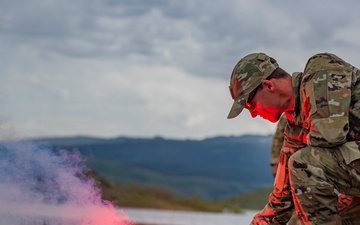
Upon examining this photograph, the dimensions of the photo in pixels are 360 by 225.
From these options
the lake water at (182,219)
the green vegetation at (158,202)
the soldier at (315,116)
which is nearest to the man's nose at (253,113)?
the soldier at (315,116)

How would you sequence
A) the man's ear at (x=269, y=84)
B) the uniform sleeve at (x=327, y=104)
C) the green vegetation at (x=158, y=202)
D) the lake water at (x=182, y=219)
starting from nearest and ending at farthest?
1. the uniform sleeve at (x=327, y=104)
2. the man's ear at (x=269, y=84)
3. the lake water at (x=182, y=219)
4. the green vegetation at (x=158, y=202)

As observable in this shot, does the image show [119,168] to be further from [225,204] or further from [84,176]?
[84,176]

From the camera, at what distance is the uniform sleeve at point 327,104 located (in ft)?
23.1

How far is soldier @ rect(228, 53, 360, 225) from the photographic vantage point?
7086mm

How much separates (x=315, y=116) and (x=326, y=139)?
223 mm

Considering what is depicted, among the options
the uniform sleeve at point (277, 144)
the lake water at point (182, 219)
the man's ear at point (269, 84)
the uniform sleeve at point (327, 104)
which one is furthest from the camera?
the lake water at point (182, 219)

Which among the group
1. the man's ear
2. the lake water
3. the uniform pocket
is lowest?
the uniform pocket

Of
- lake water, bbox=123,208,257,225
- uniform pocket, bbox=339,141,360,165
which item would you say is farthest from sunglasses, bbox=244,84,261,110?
lake water, bbox=123,208,257,225

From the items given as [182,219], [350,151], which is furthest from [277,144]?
[182,219]

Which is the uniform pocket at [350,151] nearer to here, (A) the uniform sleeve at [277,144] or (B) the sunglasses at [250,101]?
(B) the sunglasses at [250,101]

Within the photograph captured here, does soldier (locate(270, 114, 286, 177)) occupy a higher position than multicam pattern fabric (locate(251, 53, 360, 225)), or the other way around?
soldier (locate(270, 114, 286, 177))

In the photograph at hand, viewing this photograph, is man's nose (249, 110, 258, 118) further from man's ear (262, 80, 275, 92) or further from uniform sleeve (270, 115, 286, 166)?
uniform sleeve (270, 115, 286, 166)

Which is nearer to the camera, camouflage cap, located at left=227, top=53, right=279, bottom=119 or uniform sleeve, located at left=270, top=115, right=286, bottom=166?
camouflage cap, located at left=227, top=53, right=279, bottom=119

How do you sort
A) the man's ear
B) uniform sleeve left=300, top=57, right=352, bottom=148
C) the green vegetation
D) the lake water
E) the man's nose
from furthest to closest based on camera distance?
1. the green vegetation
2. the lake water
3. the man's nose
4. the man's ear
5. uniform sleeve left=300, top=57, right=352, bottom=148
